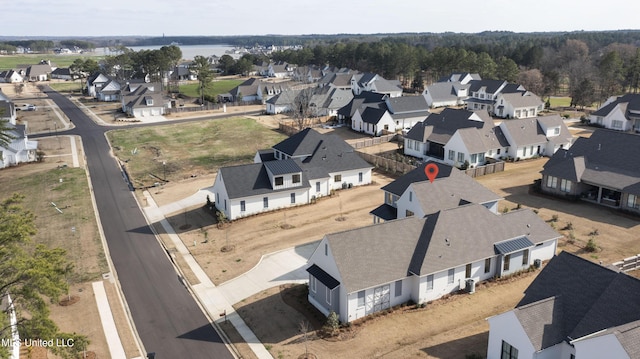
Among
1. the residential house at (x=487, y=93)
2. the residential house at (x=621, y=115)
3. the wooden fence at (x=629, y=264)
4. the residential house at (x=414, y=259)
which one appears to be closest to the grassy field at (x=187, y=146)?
the residential house at (x=414, y=259)

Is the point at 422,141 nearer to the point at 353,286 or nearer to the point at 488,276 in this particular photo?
the point at 488,276

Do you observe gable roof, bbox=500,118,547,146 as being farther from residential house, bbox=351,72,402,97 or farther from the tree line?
residential house, bbox=351,72,402,97

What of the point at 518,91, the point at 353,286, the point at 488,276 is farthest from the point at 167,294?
the point at 518,91

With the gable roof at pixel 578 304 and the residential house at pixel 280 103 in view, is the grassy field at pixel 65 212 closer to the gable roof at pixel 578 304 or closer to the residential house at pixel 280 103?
the gable roof at pixel 578 304

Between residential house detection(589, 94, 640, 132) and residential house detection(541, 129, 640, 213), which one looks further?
residential house detection(589, 94, 640, 132)

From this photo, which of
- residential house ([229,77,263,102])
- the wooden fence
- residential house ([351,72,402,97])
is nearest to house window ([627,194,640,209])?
the wooden fence

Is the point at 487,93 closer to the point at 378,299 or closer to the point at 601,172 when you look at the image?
the point at 601,172
